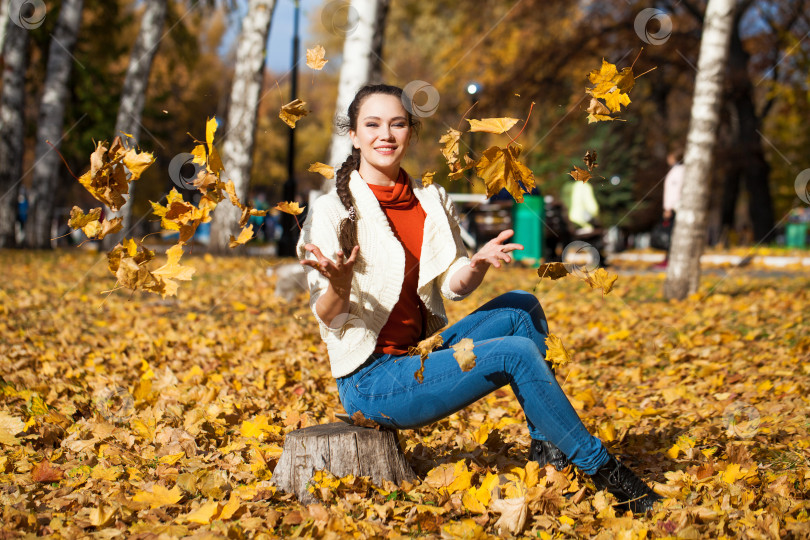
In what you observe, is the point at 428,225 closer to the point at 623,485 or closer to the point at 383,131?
the point at 383,131

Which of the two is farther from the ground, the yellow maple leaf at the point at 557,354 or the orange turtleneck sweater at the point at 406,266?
the orange turtleneck sweater at the point at 406,266

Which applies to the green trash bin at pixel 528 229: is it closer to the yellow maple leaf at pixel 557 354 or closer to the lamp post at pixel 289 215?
the lamp post at pixel 289 215

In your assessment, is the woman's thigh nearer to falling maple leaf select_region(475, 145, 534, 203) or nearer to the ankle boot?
the ankle boot

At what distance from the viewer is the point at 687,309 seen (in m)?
6.91

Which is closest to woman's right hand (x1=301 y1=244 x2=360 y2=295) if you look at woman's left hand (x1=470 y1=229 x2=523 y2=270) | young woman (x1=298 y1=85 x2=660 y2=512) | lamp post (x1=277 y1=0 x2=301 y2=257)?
young woman (x1=298 y1=85 x2=660 y2=512)

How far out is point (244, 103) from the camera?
1213 cm

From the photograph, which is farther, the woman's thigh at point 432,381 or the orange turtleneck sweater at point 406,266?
the orange turtleneck sweater at point 406,266

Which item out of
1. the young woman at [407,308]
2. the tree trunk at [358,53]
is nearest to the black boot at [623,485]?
the young woman at [407,308]

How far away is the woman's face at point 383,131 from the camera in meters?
2.84

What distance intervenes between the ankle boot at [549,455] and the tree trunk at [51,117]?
39.4ft

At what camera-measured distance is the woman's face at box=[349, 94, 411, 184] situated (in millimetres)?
2842

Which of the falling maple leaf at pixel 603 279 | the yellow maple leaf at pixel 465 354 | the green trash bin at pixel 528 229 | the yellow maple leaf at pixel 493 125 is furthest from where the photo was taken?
the green trash bin at pixel 528 229

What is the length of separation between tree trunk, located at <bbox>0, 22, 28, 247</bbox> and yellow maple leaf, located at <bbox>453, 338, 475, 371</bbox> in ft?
43.5

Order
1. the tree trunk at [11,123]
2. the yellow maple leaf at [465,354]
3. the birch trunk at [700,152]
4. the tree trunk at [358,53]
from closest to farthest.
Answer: the yellow maple leaf at [465,354], the birch trunk at [700,152], the tree trunk at [358,53], the tree trunk at [11,123]
